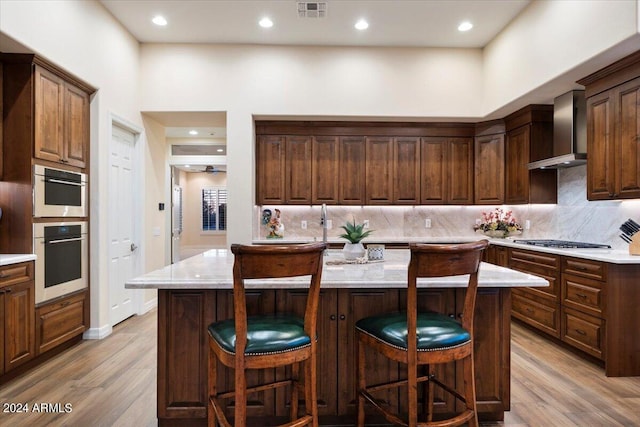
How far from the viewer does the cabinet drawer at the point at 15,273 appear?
2705 mm

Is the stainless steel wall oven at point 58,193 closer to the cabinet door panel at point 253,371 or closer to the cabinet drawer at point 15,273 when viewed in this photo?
the cabinet drawer at point 15,273

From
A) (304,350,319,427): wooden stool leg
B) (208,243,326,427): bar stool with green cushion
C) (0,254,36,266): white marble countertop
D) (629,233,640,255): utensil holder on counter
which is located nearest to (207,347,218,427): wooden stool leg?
(208,243,326,427): bar stool with green cushion

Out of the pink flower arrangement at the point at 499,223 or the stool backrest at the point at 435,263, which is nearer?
the stool backrest at the point at 435,263

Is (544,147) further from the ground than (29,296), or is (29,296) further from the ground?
(544,147)

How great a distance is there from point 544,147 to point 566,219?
923 millimetres

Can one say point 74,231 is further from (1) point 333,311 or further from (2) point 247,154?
(1) point 333,311

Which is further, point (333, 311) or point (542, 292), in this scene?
point (542, 292)

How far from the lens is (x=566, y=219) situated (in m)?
4.36

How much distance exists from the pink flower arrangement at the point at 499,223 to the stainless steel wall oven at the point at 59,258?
505 centimetres

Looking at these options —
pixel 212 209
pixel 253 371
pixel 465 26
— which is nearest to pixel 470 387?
pixel 253 371

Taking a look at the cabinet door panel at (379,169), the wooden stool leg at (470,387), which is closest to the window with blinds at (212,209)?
the cabinet door panel at (379,169)

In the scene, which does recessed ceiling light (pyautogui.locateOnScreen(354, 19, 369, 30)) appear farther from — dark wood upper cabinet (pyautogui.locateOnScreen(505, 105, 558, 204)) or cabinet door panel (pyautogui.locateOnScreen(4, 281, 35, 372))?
cabinet door panel (pyautogui.locateOnScreen(4, 281, 35, 372))

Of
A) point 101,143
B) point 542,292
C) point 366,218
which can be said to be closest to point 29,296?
point 101,143

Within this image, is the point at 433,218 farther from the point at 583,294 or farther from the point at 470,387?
the point at 470,387
